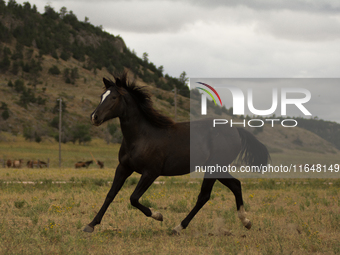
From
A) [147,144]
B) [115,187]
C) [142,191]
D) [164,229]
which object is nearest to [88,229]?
[115,187]

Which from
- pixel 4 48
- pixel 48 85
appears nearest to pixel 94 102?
pixel 48 85

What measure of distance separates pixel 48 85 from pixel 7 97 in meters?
21.3

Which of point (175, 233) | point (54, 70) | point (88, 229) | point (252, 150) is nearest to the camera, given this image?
point (88, 229)

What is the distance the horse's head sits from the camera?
654cm

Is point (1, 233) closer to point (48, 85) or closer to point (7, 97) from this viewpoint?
point (7, 97)

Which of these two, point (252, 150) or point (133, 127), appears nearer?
point (133, 127)

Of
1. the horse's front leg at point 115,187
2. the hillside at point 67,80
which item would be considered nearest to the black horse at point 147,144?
the horse's front leg at point 115,187

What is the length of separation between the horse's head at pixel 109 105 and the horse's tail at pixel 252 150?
3.38 m

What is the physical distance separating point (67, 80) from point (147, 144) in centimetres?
10117

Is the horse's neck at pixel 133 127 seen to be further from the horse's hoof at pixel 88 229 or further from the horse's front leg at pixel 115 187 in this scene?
the horse's hoof at pixel 88 229

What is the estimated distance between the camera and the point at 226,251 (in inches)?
237

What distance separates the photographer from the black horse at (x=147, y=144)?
6898 mm

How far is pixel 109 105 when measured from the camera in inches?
266

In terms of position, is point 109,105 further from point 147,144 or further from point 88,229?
point 88,229
